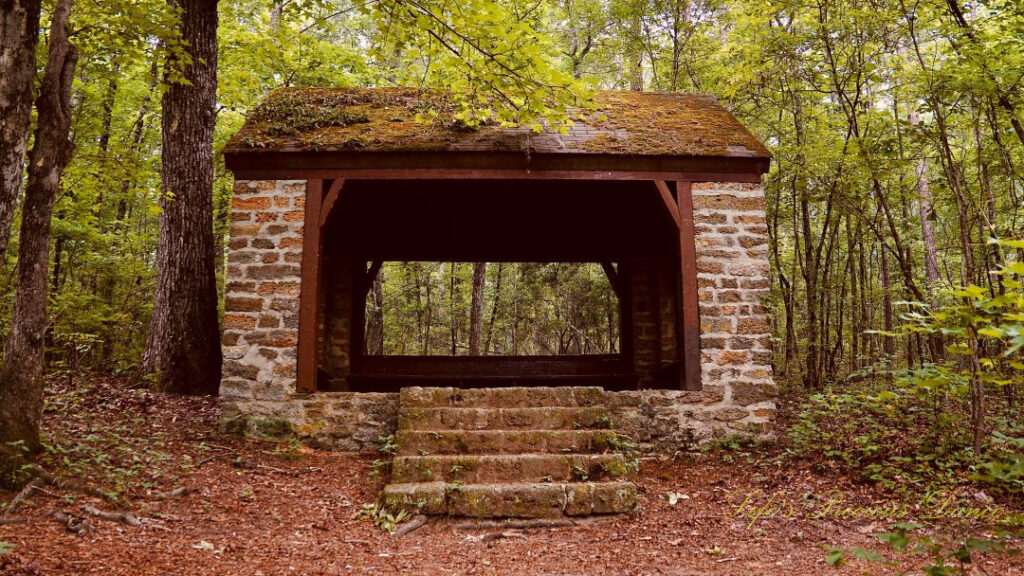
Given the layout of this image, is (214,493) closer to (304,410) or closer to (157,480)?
(157,480)

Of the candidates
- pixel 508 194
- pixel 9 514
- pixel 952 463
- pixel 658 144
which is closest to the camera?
pixel 9 514

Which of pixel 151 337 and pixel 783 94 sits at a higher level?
pixel 783 94

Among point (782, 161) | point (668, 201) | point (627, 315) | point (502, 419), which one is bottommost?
point (502, 419)

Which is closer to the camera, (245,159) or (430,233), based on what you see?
(245,159)

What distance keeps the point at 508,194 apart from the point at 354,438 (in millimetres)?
3290

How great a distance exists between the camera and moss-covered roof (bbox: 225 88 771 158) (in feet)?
17.5

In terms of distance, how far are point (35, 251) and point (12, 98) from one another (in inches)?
39.9

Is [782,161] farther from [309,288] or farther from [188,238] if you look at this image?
[188,238]

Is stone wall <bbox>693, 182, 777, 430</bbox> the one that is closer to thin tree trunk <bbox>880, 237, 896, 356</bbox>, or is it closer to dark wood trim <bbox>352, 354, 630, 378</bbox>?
dark wood trim <bbox>352, 354, 630, 378</bbox>

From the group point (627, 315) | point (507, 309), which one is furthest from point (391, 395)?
point (507, 309)

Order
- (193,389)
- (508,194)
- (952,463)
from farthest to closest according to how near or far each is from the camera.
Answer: (508,194), (193,389), (952,463)

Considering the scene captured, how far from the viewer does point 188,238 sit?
6156 mm

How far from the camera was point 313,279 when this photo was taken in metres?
5.18

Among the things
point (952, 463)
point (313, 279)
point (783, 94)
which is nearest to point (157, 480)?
point (313, 279)
